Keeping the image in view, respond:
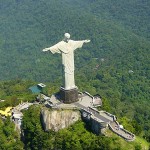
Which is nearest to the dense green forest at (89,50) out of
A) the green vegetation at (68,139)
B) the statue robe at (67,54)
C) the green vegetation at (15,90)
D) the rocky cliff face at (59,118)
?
the green vegetation at (15,90)

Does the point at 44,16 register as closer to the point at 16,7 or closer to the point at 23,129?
the point at 16,7

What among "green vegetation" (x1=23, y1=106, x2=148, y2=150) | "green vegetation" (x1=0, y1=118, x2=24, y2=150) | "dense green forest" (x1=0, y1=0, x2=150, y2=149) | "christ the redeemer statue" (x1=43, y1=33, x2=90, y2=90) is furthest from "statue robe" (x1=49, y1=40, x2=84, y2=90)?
"green vegetation" (x1=0, y1=118, x2=24, y2=150)

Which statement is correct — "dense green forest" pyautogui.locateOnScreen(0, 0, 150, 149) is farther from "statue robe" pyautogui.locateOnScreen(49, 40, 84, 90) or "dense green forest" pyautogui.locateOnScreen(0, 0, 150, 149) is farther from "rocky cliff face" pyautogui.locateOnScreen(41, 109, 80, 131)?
"statue robe" pyautogui.locateOnScreen(49, 40, 84, 90)

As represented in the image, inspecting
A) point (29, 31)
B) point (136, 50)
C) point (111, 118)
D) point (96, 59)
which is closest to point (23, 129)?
point (111, 118)

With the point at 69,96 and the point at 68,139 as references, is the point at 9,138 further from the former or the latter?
the point at 68,139

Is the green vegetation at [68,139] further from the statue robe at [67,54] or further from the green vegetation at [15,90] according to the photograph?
the green vegetation at [15,90]

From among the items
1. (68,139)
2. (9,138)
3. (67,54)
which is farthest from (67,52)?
(9,138)
